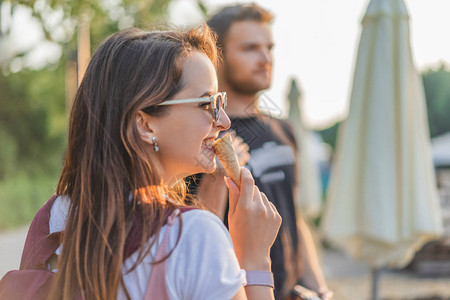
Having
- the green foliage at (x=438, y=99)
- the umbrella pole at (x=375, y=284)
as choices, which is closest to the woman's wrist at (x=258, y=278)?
the umbrella pole at (x=375, y=284)

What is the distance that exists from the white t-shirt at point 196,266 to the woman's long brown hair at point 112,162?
3 centimetres

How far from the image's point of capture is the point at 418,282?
21.9 feet

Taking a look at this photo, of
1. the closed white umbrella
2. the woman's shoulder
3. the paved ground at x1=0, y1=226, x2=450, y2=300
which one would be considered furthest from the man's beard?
the paved ground at x1=0, y1=226, x2=450, y2=300

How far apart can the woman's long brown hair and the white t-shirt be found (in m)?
0.03

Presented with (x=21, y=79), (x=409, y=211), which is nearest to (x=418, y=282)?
(x=409, y=211)

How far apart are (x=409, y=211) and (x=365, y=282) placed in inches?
119

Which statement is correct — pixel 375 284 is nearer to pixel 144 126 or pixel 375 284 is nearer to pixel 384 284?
pixel 384 284

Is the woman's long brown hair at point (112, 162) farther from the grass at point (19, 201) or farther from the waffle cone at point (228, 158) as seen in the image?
the grass at point (19, 201)

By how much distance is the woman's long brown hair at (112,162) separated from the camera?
3.28 feet

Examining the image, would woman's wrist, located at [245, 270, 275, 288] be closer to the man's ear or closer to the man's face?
the man's ear

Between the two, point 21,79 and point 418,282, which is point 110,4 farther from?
point 21,79

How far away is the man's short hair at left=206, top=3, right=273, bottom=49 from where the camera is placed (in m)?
2.11

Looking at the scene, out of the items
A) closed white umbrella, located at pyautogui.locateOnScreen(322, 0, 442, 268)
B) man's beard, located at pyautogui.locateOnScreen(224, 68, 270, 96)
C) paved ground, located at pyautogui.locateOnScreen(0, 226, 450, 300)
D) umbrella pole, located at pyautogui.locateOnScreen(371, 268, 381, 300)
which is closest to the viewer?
man's beard, located at pyautogui.locateOnScreen(224, 68, 270, 96)

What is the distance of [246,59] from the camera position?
6.72 feet
